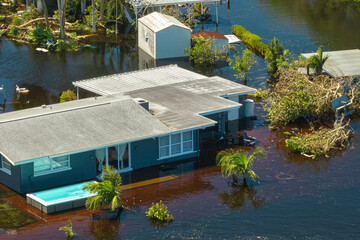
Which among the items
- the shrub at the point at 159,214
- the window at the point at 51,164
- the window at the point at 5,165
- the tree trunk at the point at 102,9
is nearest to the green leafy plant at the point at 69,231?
the shrub at the point at 159,214

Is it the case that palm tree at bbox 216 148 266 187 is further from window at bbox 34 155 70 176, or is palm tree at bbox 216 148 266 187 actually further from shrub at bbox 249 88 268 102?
shrub at bbox 249 88 268 102

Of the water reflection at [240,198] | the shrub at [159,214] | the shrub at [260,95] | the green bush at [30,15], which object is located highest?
the green bush at [30,15]

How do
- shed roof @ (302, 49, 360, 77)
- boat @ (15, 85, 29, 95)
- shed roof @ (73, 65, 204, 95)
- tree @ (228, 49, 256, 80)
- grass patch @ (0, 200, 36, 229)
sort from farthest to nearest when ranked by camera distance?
1. tree @ (228, 49, 256, 80)
2. boat @ (15, 85, 29, 95)
3. shed roof @ (302, 49, 360, 77)
4. shed roof @ (73, 65, 204, 95)
5. grass patch @ (0, 200, 36, 229)

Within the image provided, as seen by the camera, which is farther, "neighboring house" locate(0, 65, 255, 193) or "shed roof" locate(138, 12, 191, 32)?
"shed roof" locate(138, 12, 191, 32)

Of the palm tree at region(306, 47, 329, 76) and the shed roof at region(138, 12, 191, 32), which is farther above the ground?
the shed roof at region(138, 12, 191, 32)

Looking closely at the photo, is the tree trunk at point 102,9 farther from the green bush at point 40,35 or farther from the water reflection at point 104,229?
the water reflection at point 104,229

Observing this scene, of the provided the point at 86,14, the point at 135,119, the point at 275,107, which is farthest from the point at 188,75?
the point at 86,14

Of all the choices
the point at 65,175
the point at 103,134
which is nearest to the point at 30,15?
the point at 103,134

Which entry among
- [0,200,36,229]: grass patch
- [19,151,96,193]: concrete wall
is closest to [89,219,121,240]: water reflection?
[0,200,36,229]: grass patch
